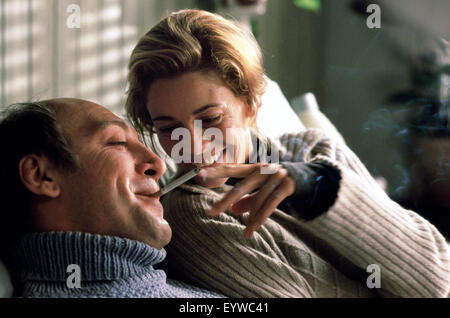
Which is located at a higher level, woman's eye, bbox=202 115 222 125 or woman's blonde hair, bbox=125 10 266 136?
woman's blonde hair, bbox=125 10 266 136

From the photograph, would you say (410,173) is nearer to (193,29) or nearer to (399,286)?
(399,286)

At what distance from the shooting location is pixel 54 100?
574 mm

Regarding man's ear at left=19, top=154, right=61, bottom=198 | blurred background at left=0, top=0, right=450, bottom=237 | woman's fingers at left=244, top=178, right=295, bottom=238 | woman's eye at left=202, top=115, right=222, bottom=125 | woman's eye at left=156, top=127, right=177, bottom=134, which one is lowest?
woman's fingers at left=244, top=178, right=295, bottom=238

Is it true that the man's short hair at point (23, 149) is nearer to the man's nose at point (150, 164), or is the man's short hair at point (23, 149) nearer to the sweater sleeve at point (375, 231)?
the man's nose at point (150, 164)

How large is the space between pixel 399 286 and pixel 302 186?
0.23 meters

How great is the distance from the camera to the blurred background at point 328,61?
0.59m

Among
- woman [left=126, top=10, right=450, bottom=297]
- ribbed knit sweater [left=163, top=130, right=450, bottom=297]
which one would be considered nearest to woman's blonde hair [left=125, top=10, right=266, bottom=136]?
woman [left=126, top=10, right=450, bottom=297]

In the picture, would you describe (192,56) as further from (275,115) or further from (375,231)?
(375,231)

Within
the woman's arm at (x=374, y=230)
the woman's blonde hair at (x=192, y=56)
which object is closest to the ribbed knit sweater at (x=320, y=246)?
the woman's arm at (x=374, y=230)

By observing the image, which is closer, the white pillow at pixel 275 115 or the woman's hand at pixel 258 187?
the woman's hand at pixel 258 187

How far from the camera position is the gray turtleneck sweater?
0.53m

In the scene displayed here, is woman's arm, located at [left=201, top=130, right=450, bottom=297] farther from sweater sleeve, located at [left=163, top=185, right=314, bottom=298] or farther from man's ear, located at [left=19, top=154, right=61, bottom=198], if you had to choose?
man's ear, located at [left=19, top=154, right=61, bottom=198]

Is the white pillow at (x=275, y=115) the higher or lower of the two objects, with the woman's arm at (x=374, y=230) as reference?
higher

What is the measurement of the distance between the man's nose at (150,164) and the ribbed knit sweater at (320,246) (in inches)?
2.4
